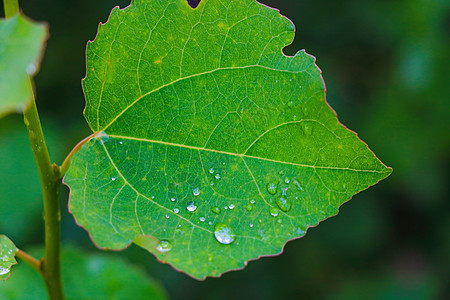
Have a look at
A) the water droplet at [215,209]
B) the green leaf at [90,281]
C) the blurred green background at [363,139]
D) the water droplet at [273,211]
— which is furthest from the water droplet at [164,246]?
the blurred green background at [363,139]

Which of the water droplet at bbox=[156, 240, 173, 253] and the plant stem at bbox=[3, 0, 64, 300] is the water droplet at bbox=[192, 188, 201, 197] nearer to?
the water droplet at bbox=[156, 240, 173, 253]

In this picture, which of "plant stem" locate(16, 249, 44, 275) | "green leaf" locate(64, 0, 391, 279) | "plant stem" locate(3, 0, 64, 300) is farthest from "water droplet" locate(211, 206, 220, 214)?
"plant stem" locate(16, 249, 44, 275)

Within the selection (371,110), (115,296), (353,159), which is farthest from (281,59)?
(371,110)

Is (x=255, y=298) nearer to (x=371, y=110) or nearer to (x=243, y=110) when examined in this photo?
(x=371, y=110)

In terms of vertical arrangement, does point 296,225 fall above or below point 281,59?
below

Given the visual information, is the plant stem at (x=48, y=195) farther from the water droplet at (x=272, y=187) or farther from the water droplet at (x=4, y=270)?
the water droplet at (x=272, y=187)
